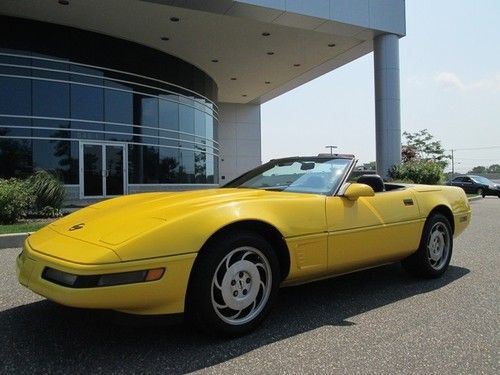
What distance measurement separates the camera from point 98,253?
2.66m

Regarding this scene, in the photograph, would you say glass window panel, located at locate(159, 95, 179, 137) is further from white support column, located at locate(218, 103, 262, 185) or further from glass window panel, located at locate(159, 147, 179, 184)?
white support column, located at locate(218, 103, 262, 185)

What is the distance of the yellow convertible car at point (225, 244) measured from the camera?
2670 mm

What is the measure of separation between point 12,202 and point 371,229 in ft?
26.6

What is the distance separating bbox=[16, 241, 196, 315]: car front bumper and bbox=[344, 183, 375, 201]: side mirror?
154 cm

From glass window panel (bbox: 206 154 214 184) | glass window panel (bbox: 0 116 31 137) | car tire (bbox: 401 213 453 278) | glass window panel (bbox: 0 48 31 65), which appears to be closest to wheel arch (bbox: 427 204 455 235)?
car tire (bbox: 401 213 453 278)

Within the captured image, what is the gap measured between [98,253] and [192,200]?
3.02 ft

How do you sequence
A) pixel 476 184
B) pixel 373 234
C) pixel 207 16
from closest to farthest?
pixel 373 234 → pixel 207 16 → pixel 476 184

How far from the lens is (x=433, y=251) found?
4.80 meters

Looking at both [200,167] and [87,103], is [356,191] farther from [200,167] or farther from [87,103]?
[200,167]

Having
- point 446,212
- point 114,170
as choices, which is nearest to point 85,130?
point 114,170

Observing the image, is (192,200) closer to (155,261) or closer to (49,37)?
(155,261)

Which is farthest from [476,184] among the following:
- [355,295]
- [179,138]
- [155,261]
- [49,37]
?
[155,261]

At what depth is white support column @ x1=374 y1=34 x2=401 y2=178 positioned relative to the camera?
56.6ft

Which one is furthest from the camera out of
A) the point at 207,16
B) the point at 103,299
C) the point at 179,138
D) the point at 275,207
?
the point at 179,138
